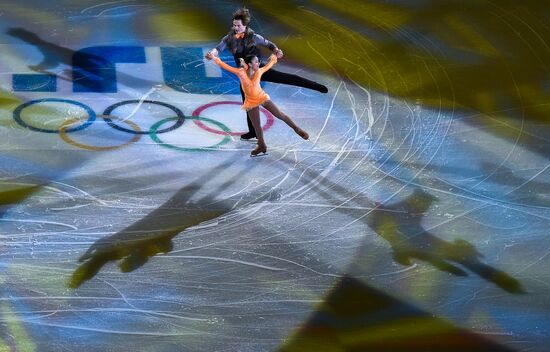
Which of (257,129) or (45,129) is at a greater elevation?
(257,129)

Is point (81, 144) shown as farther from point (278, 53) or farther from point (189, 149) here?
point (278, 53)

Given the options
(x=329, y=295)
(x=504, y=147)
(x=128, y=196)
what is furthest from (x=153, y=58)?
(x=329, y=295)

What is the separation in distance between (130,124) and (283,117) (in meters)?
1.92

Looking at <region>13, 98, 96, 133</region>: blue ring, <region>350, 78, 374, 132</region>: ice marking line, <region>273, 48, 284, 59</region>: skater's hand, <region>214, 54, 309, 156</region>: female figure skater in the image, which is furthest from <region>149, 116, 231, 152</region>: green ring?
<region>350, 78, 374, 132</region>: ice marking line

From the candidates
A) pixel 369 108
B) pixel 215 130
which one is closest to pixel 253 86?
pixel 215 130

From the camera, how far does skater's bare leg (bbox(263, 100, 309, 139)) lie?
11.0 metres

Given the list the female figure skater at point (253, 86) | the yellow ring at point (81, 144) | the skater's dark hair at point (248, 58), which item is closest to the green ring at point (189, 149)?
the yellow ring at point (81, 144)

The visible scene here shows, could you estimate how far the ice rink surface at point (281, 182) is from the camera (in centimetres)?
843

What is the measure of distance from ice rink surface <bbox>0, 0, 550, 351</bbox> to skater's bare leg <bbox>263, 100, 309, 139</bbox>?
0.29 meters

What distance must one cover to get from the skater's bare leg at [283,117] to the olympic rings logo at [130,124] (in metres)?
0.78

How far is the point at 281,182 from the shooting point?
35.2ft

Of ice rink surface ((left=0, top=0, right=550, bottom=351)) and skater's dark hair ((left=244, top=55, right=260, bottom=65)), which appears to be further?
skater's dark hair ((left=244, top=55, right=260, bottom=65))

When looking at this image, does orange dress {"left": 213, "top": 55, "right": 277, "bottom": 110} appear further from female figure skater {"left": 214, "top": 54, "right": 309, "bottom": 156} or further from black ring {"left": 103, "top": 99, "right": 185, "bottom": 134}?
black ring {"left": 103, "top": 99, "right": 185, "bottom": 134}

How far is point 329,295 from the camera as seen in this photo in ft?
28.9
